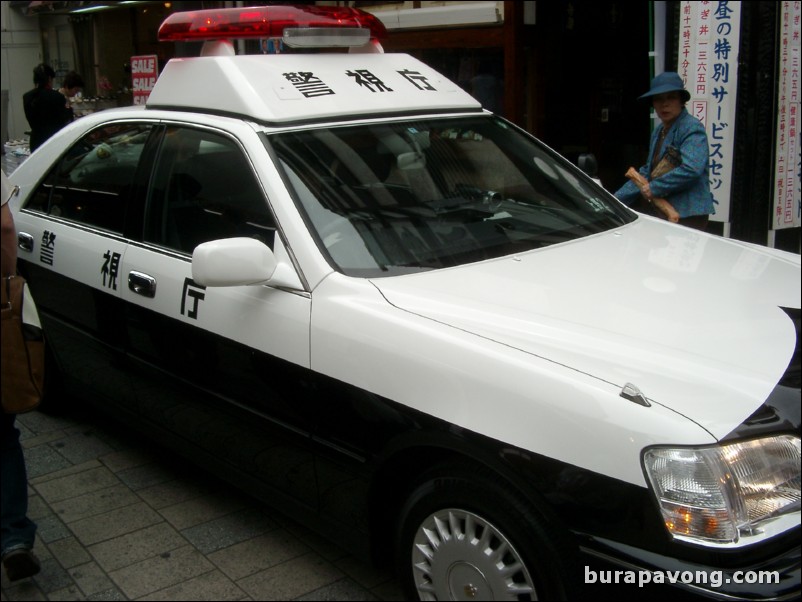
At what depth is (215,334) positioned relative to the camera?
333 cm

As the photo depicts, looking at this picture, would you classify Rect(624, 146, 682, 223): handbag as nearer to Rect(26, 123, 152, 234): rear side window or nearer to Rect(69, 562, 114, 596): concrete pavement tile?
Rect(26, 123, 152, 234): rear side window

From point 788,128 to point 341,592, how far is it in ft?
17.5

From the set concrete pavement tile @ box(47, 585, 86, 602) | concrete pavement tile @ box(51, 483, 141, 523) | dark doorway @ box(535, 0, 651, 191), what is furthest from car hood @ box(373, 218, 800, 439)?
dark doorway @ box(535, 0, 651, 191)

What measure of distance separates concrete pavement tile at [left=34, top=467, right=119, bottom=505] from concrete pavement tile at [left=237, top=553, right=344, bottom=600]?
1.16 metres

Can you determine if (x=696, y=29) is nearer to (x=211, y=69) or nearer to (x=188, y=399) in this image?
(x=211, y=69)

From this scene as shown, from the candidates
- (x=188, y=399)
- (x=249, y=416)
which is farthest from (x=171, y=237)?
(x=249, y=416)

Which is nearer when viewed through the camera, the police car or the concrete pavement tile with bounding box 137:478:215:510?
the police car

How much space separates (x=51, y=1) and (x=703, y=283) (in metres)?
17.1

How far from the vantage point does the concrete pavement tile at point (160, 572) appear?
3273 millimetres

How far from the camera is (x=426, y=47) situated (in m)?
9.65

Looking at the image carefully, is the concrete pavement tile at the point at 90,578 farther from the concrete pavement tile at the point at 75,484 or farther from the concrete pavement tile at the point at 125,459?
the concrete pavement tile at the point at 125,459

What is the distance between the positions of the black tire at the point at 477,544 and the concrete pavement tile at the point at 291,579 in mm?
556

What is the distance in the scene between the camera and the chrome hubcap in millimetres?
2471
